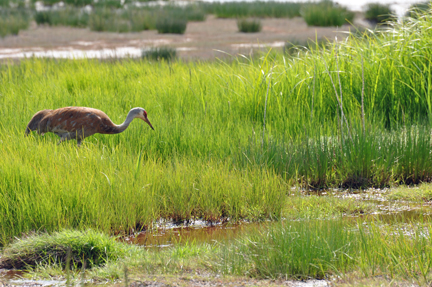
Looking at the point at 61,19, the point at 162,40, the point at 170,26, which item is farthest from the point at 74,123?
the point at 61,19

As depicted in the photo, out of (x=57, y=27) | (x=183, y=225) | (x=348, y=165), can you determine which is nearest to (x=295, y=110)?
(x=348, y=165)

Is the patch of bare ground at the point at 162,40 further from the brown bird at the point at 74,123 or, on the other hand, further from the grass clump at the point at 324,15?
the brown bird at the point at 74,123

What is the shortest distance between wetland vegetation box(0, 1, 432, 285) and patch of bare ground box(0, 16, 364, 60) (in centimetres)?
864

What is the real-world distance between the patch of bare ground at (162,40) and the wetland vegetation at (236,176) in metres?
8.64

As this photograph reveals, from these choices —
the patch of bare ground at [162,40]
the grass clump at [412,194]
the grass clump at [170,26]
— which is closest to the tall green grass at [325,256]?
the grass clump at [412,194]

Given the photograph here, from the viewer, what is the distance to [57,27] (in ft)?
94.9

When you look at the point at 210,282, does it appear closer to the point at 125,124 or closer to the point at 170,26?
the point at 125,124

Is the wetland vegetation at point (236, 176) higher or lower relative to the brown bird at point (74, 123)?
lower

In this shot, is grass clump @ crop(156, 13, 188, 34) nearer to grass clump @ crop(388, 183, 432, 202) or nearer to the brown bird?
the brown bird

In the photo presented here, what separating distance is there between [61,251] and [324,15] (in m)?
27.1

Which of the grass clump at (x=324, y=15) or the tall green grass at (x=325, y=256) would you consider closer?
the tall green grass at (x=325, y=256)

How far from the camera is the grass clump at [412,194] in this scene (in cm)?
563

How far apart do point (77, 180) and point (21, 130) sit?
223cm

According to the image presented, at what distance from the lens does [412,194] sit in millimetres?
5680
